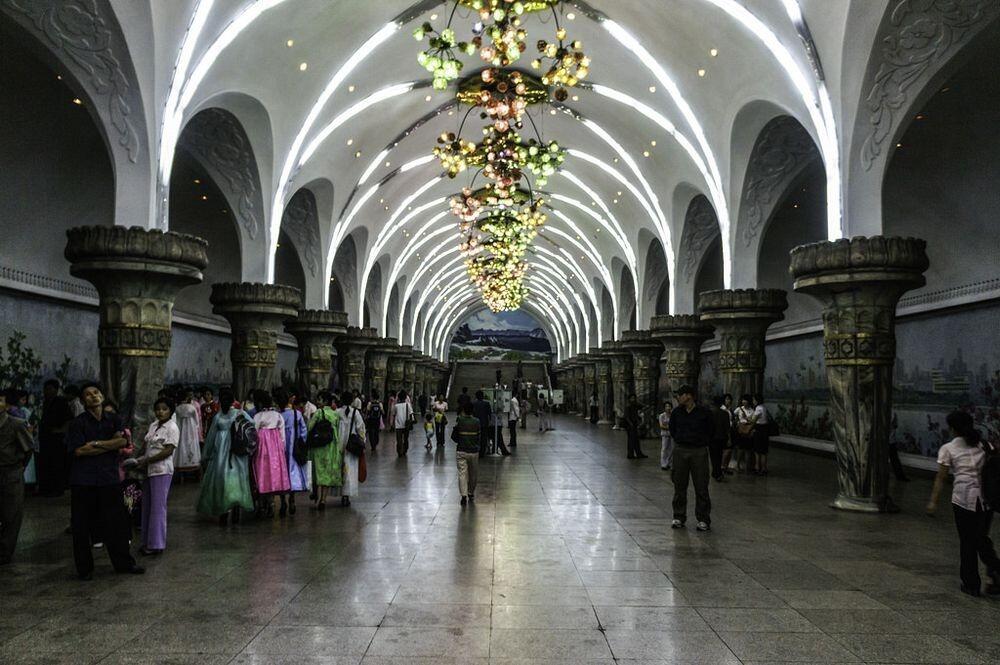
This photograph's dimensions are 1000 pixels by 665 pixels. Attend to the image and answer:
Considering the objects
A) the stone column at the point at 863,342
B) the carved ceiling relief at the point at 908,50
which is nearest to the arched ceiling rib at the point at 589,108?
the carved ceiling relief at the point at 908,50

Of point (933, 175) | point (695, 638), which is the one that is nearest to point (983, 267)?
point (933, 175)

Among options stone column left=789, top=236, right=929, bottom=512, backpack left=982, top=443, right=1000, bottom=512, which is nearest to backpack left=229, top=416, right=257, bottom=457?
backpack left=982, top=443, right=1000, bottom=512

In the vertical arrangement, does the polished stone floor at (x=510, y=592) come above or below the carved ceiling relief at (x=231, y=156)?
below

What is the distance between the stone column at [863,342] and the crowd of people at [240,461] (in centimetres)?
97

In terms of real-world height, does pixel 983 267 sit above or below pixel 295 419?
above

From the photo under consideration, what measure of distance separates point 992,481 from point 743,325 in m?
9.45

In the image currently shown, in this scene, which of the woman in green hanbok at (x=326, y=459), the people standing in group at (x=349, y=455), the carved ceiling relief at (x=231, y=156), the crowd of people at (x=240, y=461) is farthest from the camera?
the carved ceiling relief at (x=231, y=156)

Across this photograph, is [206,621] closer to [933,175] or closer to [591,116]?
[933,175]

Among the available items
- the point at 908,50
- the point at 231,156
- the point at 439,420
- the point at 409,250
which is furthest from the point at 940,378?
the point at 409,250

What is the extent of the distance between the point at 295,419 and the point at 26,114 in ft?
22.3

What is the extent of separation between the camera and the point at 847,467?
9500mm

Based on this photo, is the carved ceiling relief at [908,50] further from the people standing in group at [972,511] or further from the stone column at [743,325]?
the people standing in group at [972,511]

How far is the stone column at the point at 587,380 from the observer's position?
39.8 metres

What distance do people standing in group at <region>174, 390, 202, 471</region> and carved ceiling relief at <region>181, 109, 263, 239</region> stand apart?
4.75 metres
